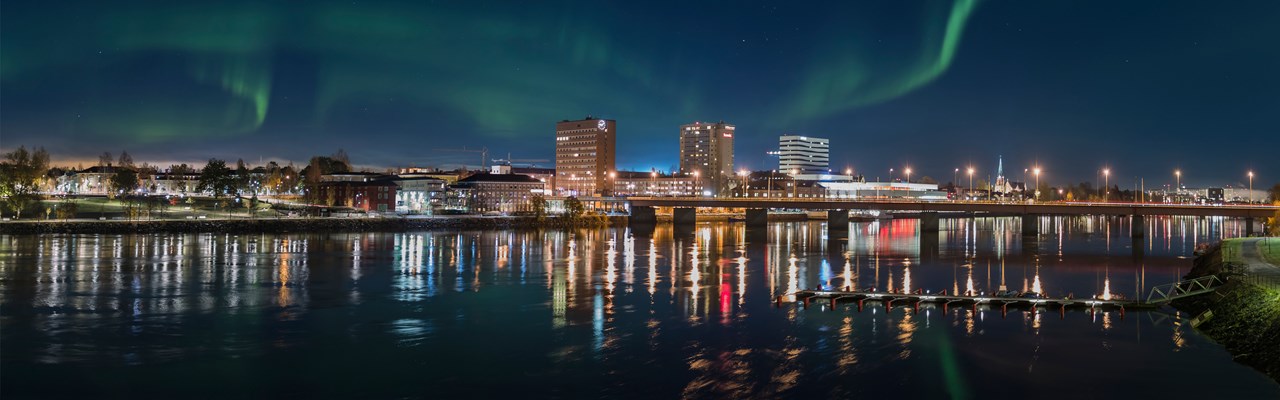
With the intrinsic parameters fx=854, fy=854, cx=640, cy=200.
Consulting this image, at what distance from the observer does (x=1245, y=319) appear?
32062mm

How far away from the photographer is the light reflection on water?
26.6m

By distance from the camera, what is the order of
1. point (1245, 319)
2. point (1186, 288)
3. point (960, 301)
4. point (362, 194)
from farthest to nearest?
point (362, 194)
point (1186, 288)
point (960, 301)
point (1245, 319)

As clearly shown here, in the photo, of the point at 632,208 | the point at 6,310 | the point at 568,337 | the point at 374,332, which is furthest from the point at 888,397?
the point at 632,208

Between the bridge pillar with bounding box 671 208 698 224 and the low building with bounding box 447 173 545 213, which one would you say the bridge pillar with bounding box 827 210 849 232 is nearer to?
the bridge pillar with bounding box 671 208 698 224

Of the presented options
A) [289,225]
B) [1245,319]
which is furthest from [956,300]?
[289,225]

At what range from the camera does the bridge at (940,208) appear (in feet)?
294

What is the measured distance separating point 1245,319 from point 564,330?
26.0 meters

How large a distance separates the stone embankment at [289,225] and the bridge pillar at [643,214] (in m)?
5.80

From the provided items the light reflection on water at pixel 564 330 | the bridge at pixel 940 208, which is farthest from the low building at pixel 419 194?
the light reflection on water at pixel 564 330

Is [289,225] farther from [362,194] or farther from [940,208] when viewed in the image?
[940,208]

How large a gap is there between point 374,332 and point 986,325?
83.9 feet

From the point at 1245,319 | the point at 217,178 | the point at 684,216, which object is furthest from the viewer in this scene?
the point at 217,178

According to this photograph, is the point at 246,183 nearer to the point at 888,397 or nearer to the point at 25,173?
the point at 25,173

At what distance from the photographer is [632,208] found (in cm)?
15300
